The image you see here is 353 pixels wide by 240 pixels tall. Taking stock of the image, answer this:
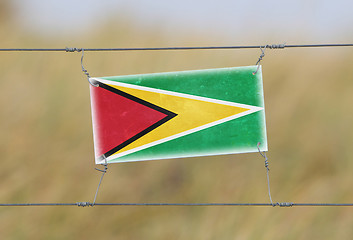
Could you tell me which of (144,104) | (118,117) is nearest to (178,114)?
(144,104)

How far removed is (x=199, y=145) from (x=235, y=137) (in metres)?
0.28

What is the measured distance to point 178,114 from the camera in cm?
324

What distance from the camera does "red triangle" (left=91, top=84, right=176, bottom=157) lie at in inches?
128

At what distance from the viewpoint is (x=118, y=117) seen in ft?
10.7

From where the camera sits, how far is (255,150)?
3.20 m

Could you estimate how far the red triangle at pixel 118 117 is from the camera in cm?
324

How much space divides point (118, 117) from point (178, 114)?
0.47m

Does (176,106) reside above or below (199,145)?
above

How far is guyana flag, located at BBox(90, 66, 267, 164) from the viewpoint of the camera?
321 cm

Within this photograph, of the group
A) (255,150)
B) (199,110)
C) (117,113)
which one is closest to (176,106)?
(199,110)

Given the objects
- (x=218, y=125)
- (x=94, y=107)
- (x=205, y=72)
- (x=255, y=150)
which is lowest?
(x=255, y=150)

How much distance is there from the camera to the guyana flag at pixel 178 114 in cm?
321

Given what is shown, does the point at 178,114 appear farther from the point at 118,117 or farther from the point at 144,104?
the point at 118,117

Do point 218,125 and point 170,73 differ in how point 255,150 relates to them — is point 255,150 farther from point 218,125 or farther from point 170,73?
point 170,73
